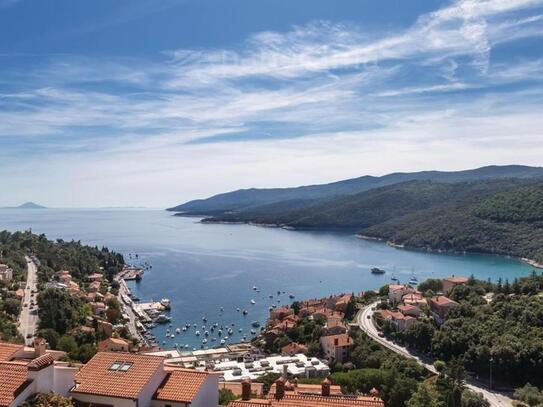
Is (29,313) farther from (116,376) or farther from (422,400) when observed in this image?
(116,376)

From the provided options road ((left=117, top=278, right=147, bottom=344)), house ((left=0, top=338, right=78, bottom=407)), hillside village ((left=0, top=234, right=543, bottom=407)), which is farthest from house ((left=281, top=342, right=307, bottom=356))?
house ((left=0, top=338, right=78, bottom=407))

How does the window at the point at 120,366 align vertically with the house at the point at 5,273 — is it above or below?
above

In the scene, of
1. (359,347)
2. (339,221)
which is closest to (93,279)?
(359,347)

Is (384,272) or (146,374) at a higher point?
(146,374)

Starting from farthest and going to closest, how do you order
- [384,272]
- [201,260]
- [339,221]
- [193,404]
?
[339,221] → [201,260] → [384,272] → [193,404]

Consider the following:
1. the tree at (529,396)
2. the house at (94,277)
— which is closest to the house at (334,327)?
the tree at (529,396)

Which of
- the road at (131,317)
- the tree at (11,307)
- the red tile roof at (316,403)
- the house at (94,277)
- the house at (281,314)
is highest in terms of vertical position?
the red tile roof at (316,403)

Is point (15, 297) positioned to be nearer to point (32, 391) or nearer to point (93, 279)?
point (93, 279)

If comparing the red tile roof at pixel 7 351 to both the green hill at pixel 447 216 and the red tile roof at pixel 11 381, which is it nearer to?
the red tile roof at pixel 11 381
